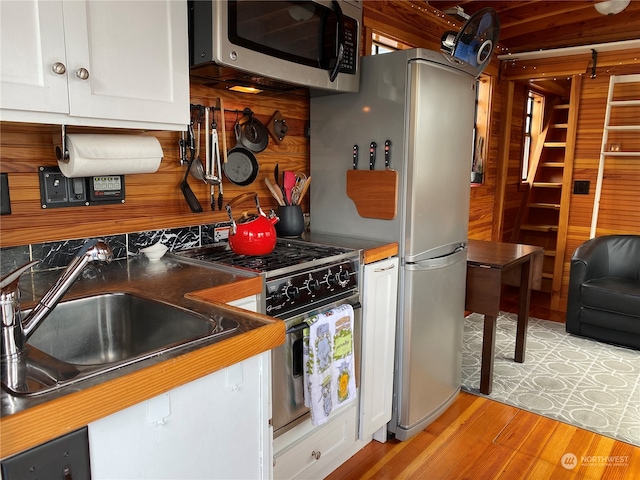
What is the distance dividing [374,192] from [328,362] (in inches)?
33.8

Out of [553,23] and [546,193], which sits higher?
[553,23]

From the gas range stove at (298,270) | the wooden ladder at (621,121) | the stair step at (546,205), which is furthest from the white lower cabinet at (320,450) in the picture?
the stair step at (546,205)

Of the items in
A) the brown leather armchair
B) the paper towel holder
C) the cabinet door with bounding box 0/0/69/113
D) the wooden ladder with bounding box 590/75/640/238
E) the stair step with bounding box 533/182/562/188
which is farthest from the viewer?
the stair step with bounding box 533/182/562/188

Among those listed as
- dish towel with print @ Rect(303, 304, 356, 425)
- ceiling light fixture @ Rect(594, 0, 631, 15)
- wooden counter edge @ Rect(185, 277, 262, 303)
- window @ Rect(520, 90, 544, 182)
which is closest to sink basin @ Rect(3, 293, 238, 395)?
wooden counter edge @ Rect(185, 277, 262, 303)

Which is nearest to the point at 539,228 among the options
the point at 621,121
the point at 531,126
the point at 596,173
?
the point at 596,173

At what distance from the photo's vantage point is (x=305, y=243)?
2229 millimetres

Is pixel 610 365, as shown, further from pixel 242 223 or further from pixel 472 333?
pixel 242 223

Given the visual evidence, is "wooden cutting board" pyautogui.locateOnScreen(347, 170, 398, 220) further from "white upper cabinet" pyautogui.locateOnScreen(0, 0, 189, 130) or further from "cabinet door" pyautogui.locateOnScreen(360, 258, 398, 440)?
"white upper cabinet" pyautogui.locateOnScreen(0, 0, 189, 130)

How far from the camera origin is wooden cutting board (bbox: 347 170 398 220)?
2.26 m

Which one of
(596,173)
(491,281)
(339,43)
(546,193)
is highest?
(339,43)

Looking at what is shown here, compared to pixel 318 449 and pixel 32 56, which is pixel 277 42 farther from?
pixel 318 449

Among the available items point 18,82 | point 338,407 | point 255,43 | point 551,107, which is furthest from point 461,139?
point 551,107

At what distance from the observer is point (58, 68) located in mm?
1290

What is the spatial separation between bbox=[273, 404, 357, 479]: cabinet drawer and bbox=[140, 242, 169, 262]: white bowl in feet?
→ 2.91
